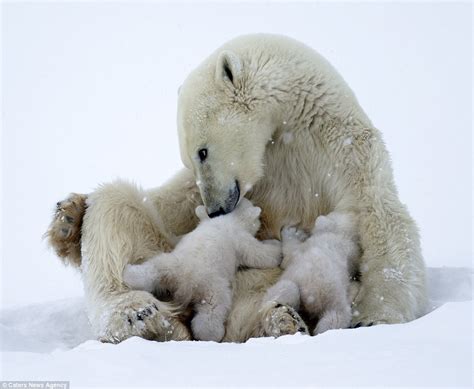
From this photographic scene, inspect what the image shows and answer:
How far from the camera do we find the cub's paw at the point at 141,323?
3213 mm

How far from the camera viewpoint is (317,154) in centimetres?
421

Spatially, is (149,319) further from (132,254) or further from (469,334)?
(469,334)

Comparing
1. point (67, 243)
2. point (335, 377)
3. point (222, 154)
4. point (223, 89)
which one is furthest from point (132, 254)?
point (335, 377)

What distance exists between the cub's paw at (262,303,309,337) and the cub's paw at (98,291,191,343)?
1.31ft

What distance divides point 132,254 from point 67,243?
17.0 inches

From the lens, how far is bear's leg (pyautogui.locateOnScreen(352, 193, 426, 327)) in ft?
11.8

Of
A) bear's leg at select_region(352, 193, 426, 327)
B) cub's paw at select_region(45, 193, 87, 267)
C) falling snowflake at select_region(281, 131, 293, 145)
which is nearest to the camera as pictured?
bear's leg at select_region(352, 193, 426, 327)

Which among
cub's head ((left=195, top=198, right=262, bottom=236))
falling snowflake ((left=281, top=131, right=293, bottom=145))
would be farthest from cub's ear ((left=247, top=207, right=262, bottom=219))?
falling snowflake ((left=281, top=131, right=293, bottom=145))

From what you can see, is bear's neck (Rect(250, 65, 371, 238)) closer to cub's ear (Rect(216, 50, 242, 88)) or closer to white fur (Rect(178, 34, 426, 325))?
white fur (Rect(178, 34, 426, 325))

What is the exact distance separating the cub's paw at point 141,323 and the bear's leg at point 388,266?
0.99 m

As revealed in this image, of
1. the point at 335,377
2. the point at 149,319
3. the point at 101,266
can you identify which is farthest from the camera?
the point at 101,266

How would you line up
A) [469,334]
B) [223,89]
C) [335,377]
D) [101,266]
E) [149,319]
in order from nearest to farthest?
[335,377] → [469,334] → [149,319] → [101,266] → [223,89]

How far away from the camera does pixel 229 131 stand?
4168mm

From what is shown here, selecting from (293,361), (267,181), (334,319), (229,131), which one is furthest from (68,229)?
(293,361)
